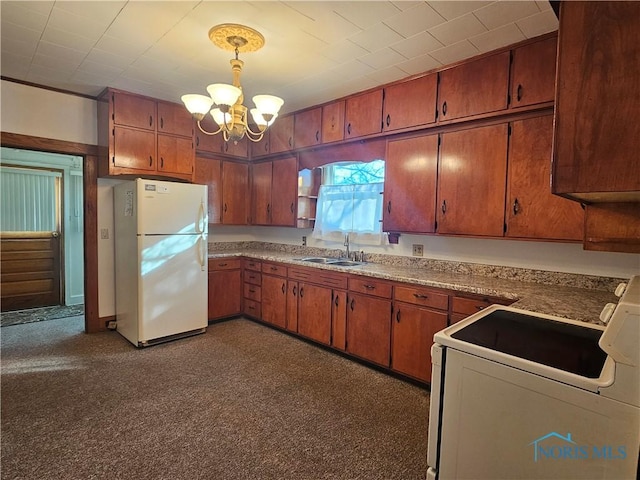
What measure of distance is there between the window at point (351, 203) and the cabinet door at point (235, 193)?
1.13 meters

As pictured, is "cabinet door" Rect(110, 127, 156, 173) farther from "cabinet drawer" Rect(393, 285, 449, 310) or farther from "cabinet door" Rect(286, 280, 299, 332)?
"cabinet drawer" Rect(393, 285, 449, 310)

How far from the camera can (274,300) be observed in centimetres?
397

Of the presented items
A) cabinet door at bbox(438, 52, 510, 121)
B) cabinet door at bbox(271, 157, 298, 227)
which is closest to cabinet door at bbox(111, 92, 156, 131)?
cabinet door at bbox(271, 157, 298, 227)

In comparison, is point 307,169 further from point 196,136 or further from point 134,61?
point 134,61

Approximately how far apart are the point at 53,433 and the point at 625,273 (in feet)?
12.3

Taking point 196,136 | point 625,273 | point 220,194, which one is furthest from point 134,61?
point 625,273

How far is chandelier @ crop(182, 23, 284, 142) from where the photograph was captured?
2162 mm

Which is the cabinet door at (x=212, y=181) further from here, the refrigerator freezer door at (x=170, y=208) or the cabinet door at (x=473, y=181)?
the cabinet door at (x=473, y=181)

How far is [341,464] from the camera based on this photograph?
185 cm

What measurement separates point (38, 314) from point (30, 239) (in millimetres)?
1121

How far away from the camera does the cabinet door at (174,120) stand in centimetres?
371

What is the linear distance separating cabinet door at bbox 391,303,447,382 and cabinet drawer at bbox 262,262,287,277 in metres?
1.47

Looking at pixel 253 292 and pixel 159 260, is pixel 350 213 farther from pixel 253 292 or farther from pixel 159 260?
pixel 159 260

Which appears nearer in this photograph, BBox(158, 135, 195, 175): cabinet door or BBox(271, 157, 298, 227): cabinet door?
BBox(158, 135, 195, 175): cabinet door
